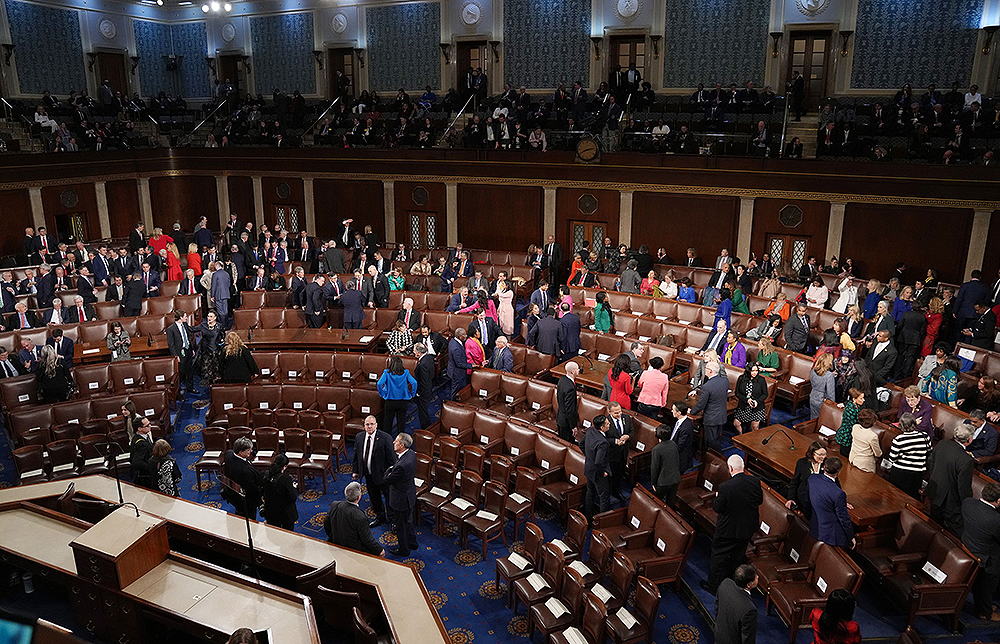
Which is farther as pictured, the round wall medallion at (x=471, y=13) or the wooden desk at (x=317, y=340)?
the round wall medallion at (x=471, y=13)

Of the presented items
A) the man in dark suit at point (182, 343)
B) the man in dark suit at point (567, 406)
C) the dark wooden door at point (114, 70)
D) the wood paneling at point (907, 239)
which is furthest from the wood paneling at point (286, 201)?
the man in dark suit at point (567, 406)

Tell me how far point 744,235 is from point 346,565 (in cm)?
1433

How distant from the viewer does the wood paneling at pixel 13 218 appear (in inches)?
766

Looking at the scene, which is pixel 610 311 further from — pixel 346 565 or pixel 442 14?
pixel 442 14

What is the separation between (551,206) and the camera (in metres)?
19.7

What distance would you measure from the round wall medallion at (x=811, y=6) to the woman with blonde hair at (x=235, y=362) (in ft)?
54.9

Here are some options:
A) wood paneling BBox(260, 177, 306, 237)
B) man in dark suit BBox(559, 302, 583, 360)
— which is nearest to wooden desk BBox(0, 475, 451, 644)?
man in dark suit BBox(559, 302, 583, 360)

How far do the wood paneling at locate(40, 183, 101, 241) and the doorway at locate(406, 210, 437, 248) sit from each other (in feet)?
30.6

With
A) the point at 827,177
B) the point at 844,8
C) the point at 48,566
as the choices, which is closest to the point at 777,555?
the point at 48,566

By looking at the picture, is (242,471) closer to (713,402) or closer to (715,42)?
(713,402)

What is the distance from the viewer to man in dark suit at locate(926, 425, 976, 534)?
704cm

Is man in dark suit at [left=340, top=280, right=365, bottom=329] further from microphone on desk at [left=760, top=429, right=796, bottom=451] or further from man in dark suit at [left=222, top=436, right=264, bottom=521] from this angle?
microphone on desk at [left=760, top=429, right=796, bottom=451]

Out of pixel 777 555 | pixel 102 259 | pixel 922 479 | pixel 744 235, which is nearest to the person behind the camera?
pixel 777 555

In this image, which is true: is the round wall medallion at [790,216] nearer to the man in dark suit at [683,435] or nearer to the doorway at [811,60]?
the doorway at [811,60]
